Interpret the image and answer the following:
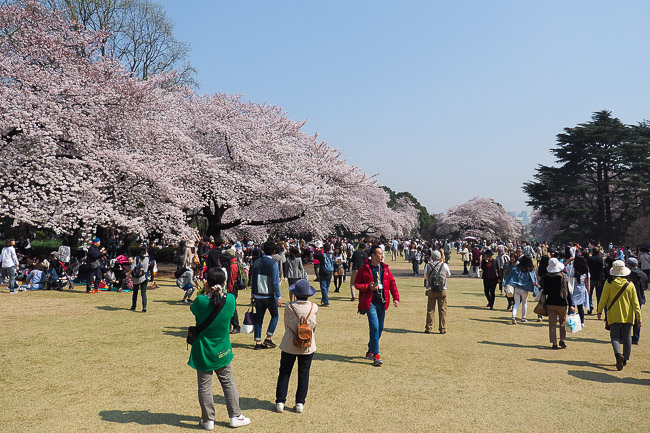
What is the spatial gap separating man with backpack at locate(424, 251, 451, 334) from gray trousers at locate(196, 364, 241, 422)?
18.2 ft

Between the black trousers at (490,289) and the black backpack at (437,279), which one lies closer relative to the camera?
the black backpack at (437,279)

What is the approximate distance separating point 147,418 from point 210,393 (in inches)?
32.9

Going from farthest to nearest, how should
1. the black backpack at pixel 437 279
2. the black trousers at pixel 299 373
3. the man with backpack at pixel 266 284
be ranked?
1. the black backpack at pixel 437 279
2. the man with backpack at pixel 266 284
3. the black trousers at pixel 299 373

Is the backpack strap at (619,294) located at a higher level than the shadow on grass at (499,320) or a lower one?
higher

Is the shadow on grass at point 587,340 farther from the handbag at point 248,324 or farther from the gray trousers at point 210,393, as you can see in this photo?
the gray trousers at point 210,393

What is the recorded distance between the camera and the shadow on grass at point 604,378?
6.41m

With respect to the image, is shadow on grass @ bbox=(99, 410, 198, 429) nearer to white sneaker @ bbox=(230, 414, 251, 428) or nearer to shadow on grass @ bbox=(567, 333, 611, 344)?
white sneaker @ bbox=(230, 414, 251, 428)

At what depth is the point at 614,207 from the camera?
4662cm

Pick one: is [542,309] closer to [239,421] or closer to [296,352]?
[296,352]

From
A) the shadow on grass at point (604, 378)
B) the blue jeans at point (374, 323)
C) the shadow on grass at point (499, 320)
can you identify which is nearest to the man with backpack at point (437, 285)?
the shadow on grass at point (499, 320)

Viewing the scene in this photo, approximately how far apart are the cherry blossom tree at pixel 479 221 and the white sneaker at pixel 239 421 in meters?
74.3

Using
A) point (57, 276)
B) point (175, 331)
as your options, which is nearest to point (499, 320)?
point (175, 331)

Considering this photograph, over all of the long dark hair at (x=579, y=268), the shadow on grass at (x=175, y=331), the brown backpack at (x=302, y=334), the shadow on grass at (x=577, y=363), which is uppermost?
the long dark hair at (x=579, y=268)

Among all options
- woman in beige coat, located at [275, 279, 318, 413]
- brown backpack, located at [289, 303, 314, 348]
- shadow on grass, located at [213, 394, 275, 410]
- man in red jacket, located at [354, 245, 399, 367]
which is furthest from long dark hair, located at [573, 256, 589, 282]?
shadow on grass, located at [213, 394, 275, 410]
